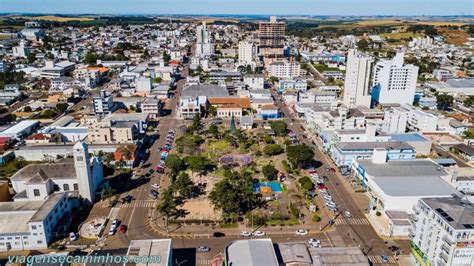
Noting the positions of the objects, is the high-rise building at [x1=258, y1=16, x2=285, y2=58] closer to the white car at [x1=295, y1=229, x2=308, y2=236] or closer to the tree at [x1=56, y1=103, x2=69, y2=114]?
the tree at [x1=56, y1=103, x2=69, y2=114]

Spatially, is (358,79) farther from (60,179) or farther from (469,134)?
(60,179)

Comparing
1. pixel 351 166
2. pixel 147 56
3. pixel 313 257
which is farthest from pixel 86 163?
pixel 147 56

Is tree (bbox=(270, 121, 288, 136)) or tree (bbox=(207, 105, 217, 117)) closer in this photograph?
tree (bbox=(270, 121, 288, 136))

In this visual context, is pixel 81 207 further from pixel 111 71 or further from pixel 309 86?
pixel 111 71

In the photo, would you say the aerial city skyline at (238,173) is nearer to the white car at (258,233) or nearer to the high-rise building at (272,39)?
the white car at (258,233)

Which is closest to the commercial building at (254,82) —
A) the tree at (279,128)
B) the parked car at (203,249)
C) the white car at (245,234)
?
the tree at (279,128)

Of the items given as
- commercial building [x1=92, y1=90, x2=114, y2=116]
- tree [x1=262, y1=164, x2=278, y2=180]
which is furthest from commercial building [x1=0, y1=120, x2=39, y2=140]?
tree [x1=262, y1=164, x2=278, y2=180]
